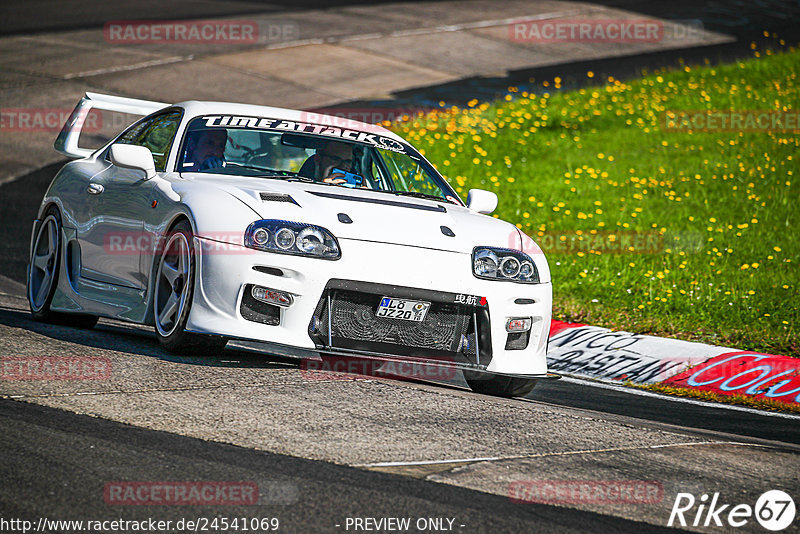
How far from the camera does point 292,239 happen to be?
543 centimetres

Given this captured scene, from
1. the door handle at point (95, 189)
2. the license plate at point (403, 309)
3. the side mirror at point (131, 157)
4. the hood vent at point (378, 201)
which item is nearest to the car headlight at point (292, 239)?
the license plate at point (403, 309)

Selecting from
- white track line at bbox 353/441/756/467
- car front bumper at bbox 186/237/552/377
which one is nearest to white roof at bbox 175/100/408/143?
car front bumper at bbox 186/237/552/377

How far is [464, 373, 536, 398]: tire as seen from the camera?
6.14 metres

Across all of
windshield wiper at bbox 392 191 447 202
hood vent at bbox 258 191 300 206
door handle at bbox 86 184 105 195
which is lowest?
door handle at bbox 86 184 105 195

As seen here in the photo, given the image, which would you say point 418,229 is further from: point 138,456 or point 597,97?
point 597,97

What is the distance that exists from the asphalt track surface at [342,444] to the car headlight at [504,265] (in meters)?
0.64

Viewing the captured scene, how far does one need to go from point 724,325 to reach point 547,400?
2.73 m

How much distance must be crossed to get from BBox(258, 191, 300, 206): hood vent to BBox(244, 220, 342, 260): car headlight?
0.70 ft

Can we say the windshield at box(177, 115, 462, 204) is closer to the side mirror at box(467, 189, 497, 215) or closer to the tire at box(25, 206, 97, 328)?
the side mirror at box(467, 189, 497, 215)

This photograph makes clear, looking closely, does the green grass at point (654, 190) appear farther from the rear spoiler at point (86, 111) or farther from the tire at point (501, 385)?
the rear spoiler at point (86, 111)

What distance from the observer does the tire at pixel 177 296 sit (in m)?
5.54

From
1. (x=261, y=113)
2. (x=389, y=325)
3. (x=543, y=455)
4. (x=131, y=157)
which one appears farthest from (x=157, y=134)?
(x=543, y=455)

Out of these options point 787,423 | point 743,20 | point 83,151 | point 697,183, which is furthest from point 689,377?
point 743,20

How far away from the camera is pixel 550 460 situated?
440cm
